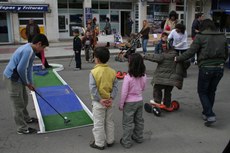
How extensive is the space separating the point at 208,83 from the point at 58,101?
3.24 metres

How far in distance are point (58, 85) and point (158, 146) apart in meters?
4.47

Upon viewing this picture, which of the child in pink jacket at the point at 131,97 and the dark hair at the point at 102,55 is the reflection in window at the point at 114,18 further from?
the dark hair at the point at 102,55

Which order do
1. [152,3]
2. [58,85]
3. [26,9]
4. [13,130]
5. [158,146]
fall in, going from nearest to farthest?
[158,146], [13,130], [58,85], [26,9], [152,3]

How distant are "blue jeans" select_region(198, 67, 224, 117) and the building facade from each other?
47.9 ft

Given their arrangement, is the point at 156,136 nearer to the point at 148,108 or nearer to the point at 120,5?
the point at 148,108

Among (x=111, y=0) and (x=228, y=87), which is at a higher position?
(x=111, y=0)

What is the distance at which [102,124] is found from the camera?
4445mm

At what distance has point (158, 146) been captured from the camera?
4680 mm

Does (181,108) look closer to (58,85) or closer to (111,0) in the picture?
(58,85)

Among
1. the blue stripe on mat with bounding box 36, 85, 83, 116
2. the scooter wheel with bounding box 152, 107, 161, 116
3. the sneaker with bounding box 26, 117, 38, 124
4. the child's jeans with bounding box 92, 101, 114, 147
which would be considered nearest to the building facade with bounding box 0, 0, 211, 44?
the blue stripe on mat with bounding box 36, 85, 83, 116

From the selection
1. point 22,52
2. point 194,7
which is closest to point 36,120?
point 22,52

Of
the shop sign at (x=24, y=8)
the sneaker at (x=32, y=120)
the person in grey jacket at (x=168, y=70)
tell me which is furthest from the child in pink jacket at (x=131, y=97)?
the shop sign at (x=24, y=8)

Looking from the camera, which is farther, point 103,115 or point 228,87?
point 228,87

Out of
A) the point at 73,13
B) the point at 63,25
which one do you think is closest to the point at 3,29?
the point at 63,25
